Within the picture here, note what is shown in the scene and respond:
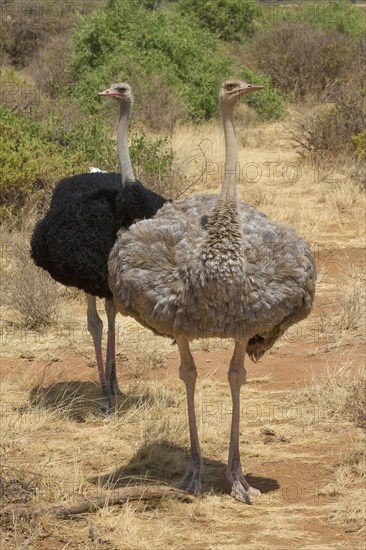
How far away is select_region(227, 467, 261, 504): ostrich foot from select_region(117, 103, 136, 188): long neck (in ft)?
6.88

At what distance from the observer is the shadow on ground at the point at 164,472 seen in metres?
5.26

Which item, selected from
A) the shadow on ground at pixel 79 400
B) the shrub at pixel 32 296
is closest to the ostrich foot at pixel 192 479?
the shadow on ground at pixel 79 400

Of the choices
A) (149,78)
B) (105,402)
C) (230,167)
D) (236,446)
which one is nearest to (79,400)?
(105,402)

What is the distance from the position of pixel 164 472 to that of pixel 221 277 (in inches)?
51.6

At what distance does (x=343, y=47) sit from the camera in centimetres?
1830

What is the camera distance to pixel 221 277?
186 inches

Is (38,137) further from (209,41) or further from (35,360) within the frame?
(209,41)

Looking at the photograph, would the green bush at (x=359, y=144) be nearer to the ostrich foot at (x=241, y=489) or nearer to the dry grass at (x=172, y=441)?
the dry grass at (x=172, y=441)

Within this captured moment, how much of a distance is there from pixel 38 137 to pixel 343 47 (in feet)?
27.2

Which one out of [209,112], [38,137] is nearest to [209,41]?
[209,112]

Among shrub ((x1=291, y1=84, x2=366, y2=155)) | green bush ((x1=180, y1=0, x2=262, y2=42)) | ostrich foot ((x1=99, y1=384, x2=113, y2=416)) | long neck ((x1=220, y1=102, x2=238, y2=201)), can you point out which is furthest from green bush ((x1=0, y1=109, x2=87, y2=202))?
green bush ((x1=180, y1=0, x2=262, y2=42))

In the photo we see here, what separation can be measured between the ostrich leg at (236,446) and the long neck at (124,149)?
1695 millimetres

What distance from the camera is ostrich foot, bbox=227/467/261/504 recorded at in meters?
5.04

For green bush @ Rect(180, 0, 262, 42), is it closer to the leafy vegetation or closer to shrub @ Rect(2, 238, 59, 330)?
the leafy vegetation
